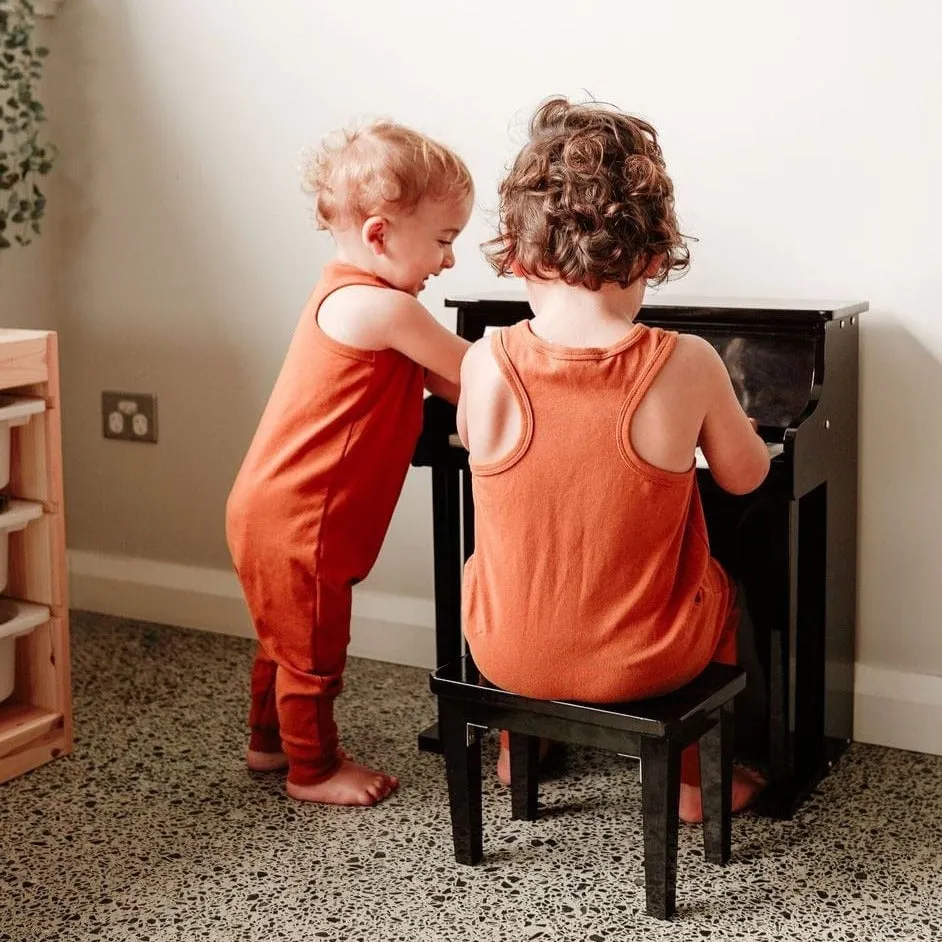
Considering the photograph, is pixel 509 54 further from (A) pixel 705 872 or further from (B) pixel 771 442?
(A) pixel 705 872

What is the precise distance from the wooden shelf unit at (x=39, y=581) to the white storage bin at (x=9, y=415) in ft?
0.07

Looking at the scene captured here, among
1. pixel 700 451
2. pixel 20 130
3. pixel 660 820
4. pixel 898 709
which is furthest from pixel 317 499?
pixel 20 130

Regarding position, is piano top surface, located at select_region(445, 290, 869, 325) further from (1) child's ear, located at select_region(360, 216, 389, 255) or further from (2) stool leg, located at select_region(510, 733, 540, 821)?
(2) stool leg, located at select_region(510, 733, 540, 821)

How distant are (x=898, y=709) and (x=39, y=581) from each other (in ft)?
5.01

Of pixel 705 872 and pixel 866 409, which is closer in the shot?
pixel 705 872

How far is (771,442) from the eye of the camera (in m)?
2.00

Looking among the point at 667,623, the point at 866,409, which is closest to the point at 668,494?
the point at 667,623

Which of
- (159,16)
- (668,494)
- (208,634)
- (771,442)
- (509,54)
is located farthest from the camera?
(208,634)

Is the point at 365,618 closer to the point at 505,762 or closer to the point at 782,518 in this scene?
the point at 505,762

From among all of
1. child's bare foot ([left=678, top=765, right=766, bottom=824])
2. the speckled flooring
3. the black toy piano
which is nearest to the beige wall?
the black toy piano

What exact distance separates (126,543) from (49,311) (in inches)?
22.6

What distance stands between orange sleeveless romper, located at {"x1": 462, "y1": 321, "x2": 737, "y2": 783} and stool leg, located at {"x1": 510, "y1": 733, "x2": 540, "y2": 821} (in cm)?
33

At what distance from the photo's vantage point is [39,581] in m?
2.30

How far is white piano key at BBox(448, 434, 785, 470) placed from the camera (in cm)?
183
